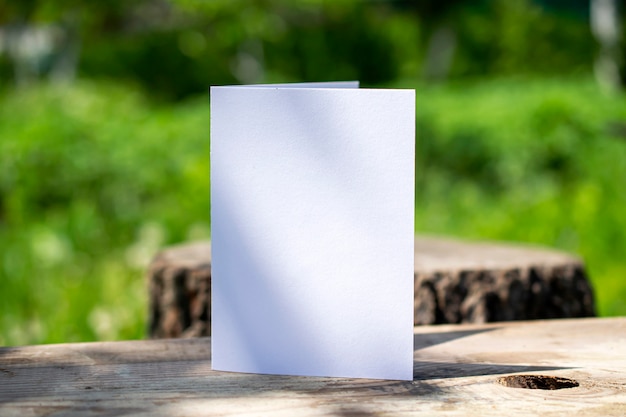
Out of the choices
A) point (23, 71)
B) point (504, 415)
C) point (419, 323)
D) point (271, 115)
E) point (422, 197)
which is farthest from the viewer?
point (23, 71)

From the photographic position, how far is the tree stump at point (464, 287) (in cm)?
189

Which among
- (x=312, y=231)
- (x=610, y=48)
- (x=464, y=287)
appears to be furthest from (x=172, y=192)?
(x=610, y=48)

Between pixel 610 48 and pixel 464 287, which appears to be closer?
pixel 464 287

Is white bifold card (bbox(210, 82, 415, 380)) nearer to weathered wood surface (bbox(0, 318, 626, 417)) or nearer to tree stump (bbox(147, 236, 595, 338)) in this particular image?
weathered wood surface (bbox(0, 318, 626, 417))

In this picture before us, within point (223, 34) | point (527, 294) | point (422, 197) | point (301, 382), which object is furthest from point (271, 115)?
point (223, 34)

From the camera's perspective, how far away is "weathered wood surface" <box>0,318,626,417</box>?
3.07 ft

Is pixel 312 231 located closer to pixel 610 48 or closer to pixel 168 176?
pixel 168 176

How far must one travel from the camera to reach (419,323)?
192cm

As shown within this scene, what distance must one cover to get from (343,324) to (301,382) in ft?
0.31

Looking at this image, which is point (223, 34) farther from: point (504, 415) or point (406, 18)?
point (504, 415)

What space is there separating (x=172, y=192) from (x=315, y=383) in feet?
10.9

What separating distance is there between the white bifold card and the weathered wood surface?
0.05m

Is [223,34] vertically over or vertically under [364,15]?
under

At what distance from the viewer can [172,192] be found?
13.9ft
